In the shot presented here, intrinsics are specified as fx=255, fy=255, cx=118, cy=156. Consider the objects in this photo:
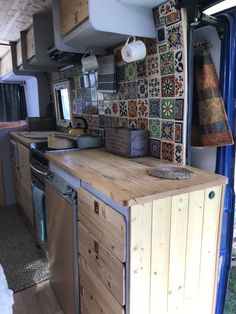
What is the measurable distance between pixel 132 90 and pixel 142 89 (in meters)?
0.12

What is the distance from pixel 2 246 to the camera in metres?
2.39

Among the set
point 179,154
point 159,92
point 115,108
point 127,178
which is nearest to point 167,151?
point 179,154

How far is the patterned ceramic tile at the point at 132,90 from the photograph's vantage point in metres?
1.76

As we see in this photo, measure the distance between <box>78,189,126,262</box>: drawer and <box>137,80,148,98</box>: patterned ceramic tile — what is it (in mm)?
796

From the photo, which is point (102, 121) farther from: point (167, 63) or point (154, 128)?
point (167, 63)

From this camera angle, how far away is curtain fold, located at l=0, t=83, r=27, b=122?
468 centimetres

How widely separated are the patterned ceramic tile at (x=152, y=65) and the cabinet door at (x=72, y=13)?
45 centimetres

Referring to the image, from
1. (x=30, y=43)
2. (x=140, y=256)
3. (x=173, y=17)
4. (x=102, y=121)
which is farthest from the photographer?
(x=30, y=43)

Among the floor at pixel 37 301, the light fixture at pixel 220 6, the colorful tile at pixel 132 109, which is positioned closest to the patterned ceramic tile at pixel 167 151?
the colorful tile at pixel 132 109

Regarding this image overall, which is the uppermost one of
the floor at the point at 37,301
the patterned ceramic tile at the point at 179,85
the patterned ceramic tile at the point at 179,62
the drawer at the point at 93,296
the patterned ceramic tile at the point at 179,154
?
the patterned ceramic tile at the point at 179,62

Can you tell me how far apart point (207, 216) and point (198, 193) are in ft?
0.44

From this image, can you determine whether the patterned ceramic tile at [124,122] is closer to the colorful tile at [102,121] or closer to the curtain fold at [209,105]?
the colorful tile at [102,121]

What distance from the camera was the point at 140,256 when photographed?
969 millimetres

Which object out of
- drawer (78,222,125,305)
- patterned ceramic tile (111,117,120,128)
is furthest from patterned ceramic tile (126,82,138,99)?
drawer (78,222,125,305)
